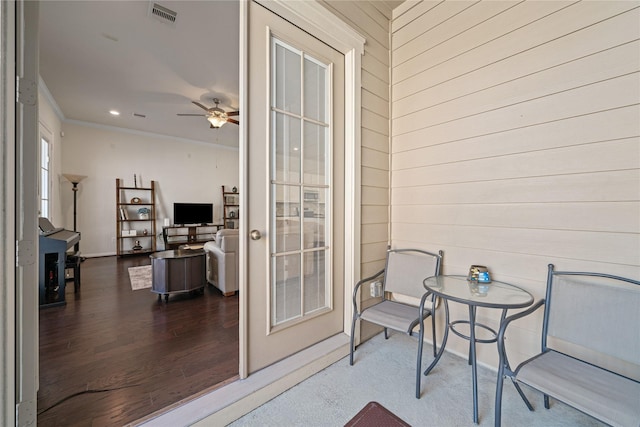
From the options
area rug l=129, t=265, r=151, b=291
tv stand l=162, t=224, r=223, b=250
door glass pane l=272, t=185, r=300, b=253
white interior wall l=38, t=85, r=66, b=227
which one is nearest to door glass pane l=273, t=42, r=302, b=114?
door glass pane l=272, t=185, r=300, b=253

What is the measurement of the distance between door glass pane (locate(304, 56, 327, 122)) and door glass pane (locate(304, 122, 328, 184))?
94 millimetres

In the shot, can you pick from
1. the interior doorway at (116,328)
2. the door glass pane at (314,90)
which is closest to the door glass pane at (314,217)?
the door glass pane at (314,90)

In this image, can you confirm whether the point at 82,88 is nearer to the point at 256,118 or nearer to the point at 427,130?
the point at 256,118

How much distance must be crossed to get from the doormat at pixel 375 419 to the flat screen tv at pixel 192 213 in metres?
6.82

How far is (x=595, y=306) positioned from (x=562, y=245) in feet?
1.18

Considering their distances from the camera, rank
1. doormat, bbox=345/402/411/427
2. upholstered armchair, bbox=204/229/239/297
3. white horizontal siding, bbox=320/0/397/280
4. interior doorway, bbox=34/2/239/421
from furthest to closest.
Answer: upholstered armchair, bbox=204/229/239/297, white horizontal siding, bbox=320/0/397/280, interior doorway, bbox=34/2/239/421, doormat, bbox=345/402/411/427

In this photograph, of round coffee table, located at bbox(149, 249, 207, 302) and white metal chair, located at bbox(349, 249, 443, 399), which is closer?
white metal chair, located at bbox(349, 249, 443, 399)

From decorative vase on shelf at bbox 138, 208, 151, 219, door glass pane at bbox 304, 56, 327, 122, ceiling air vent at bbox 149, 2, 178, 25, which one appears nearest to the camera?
door glass pane at bbox 304, 56, 327, 122

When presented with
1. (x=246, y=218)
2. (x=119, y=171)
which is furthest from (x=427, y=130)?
(x=119, y=171)

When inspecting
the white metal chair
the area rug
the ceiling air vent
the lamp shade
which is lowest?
the area rug

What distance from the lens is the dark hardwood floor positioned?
1.51 meters

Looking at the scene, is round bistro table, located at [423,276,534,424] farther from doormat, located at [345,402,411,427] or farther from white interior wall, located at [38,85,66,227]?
white interior wall, located at [38,85,66,227]

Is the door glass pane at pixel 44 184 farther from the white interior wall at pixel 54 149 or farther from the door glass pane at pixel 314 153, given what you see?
the door glass pane at pixel 314 153

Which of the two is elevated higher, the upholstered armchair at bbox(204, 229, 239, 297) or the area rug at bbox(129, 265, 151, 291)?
the upholstered armchair at bbox(204, 229, 239, 297)
